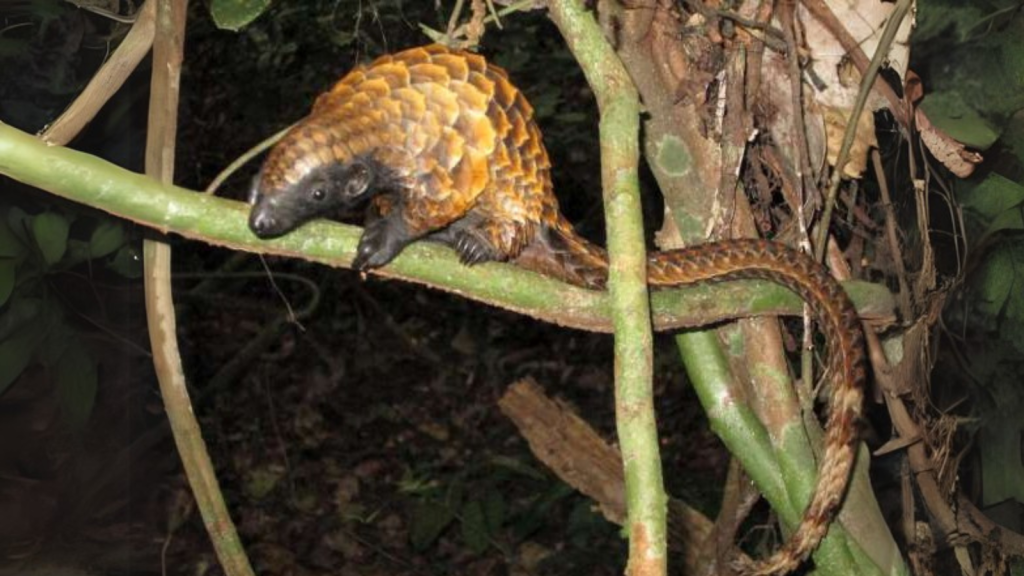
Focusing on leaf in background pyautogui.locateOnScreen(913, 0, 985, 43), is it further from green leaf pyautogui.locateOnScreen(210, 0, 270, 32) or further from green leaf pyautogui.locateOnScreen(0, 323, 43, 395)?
green leaf pyautogui.locateOnScreen(0, 323, 43, 395)

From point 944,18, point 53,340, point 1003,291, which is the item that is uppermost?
point 944,18

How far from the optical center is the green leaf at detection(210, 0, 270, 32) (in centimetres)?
173

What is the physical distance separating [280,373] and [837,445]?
305 centimetres

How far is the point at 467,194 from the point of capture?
4.91 feet

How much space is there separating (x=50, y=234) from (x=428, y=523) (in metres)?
1.67

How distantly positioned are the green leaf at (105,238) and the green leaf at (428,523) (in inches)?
57.6

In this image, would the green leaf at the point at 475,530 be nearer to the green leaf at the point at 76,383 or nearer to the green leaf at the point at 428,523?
the green leaf at the point at 428,523

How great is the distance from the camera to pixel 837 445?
5.49 ft

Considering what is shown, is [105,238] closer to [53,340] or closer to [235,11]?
[53,340]

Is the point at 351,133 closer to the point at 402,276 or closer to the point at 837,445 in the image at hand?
the point at 402,276

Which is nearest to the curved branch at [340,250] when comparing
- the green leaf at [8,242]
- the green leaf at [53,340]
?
the green leaf at [8,242]

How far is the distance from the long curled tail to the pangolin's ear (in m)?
0.29

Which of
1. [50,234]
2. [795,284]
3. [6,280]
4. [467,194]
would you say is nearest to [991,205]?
[795,284]

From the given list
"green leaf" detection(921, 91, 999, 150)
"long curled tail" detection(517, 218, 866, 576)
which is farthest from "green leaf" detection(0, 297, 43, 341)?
"green leaf" detection(921, 91, 999, 150)
